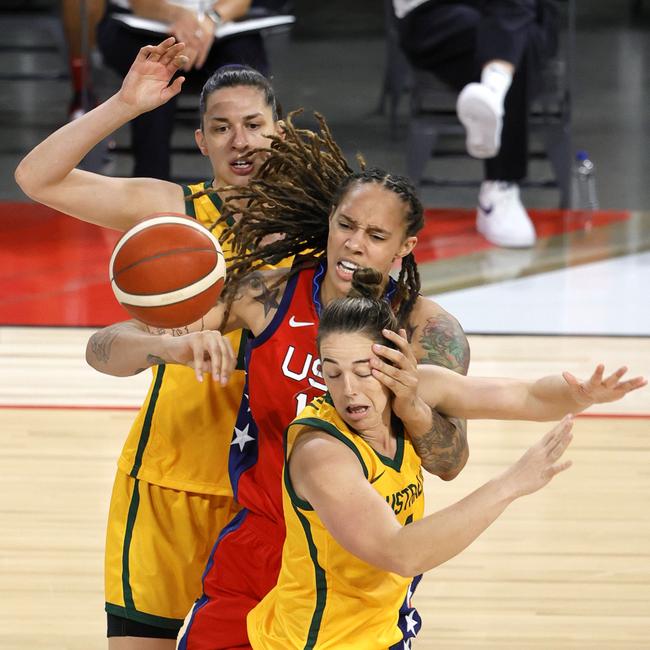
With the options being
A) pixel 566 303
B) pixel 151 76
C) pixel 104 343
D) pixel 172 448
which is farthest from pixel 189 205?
pixel 566 303

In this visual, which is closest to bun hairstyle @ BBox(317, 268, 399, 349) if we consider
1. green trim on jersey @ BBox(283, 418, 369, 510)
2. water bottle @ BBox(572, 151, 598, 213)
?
green trim on jersey @ BBox(283, 418, 369, 510)

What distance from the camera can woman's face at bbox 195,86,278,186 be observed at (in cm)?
340

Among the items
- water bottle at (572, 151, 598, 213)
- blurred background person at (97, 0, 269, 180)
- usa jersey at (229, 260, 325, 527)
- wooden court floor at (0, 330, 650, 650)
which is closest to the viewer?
usa jersey at (229, 260, 325, 527)

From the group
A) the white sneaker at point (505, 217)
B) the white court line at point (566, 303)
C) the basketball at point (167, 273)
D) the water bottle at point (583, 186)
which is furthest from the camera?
the water bottle at point (583, 186)

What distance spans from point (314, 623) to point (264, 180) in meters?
1.11

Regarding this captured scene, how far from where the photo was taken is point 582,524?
4711 millimetres

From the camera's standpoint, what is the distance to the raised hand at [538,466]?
246 cm

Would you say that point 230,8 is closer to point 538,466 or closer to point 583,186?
point 583,186

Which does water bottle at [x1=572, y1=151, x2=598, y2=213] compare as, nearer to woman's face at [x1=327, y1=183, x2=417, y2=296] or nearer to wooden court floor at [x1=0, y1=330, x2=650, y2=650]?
wooden court floor at [x1=0, y1=330, x2=650, y2=650]

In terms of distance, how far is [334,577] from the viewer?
2.71 meters

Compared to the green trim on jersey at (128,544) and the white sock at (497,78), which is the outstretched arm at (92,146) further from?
the white sock at (497,78)

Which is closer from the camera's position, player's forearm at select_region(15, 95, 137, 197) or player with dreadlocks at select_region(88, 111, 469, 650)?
player with dreadlocks at select_region(88, 111, 469, 650)

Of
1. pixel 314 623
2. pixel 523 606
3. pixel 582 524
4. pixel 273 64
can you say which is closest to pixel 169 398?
pixel 314 623

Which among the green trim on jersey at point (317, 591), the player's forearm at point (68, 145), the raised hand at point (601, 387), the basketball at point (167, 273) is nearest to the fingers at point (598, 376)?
the raised hand at point (601, 387)
